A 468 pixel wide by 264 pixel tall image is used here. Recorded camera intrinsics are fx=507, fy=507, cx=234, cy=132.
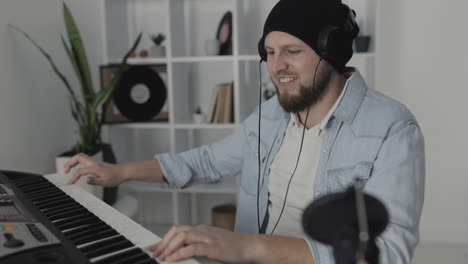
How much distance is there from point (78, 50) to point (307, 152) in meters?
A: 1.54

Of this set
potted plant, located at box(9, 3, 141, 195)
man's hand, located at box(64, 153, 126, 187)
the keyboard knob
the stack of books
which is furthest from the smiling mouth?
the stack of books

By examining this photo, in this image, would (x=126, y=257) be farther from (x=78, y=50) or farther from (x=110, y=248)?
(x=78, y=50)

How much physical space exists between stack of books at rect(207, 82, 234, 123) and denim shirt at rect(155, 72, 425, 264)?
118cm

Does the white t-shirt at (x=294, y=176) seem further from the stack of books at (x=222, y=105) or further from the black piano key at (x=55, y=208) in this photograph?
the stack of books at (x=222, y=105)

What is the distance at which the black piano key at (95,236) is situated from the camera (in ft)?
3.08

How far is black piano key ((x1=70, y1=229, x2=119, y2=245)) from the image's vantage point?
3.08 ft

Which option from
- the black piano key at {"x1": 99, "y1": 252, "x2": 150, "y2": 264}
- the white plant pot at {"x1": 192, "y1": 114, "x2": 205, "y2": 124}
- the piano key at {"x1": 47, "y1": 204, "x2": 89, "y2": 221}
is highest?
the piano key at {"x1": 47, "y1": 204, "x2": 89, "y2": 221}

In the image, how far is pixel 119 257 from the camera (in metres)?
0.88

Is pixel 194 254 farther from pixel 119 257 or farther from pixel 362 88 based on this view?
pixel 362 88

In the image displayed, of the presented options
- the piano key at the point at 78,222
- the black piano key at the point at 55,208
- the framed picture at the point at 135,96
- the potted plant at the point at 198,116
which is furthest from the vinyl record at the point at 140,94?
the piano key at the point at 78,222

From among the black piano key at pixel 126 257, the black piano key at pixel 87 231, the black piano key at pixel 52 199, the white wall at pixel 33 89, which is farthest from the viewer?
the white wall at pixel 33 89

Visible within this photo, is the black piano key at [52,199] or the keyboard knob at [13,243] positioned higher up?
the keyboard knob at [13,243]

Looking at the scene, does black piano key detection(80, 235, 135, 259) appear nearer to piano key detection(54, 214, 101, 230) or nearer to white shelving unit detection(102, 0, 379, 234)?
piano key detection(54, 214, 101, 230)

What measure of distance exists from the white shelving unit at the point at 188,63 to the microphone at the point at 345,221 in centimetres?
227
